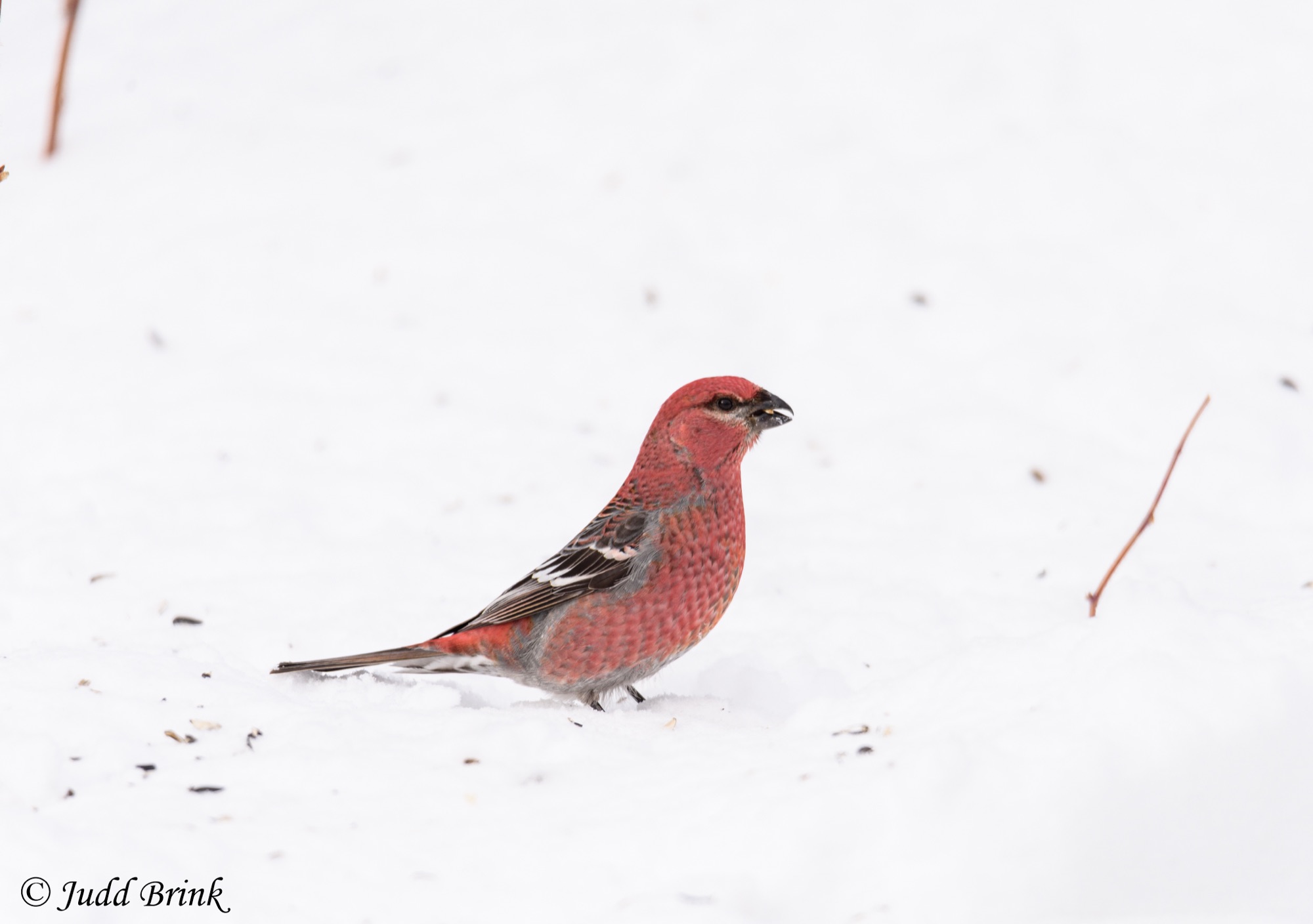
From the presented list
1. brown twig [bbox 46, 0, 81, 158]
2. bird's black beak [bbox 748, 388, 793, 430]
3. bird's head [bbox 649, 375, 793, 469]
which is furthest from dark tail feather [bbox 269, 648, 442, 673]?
brown twig [bbox 46, 0, 81, 158]

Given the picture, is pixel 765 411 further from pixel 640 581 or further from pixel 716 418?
pixel 640 581

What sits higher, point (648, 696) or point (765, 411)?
point (765, 411)

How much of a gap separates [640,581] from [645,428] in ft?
6.46

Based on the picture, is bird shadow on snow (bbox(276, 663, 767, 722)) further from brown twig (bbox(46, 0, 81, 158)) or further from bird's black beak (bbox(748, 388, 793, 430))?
brown twig (bbox(46, 0, 81, 158))

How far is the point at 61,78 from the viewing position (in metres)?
6.10

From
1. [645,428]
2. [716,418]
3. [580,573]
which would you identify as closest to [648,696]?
[580,573]

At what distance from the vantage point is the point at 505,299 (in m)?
5.96

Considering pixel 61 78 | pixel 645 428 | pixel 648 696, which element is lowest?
pixel 648 696

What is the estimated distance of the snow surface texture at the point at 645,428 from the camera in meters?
2.32

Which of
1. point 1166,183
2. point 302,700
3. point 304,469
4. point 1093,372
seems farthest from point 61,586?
point 1166,183

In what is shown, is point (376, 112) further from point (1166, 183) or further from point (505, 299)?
point (1166, 183)

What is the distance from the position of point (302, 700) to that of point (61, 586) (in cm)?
137

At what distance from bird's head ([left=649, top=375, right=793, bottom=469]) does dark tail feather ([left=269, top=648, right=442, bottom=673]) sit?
3.17 feet

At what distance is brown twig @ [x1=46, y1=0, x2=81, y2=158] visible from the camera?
5.88m
